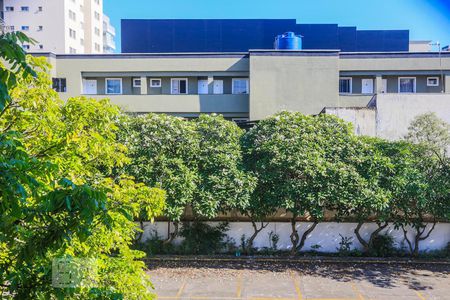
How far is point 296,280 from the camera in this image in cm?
1195

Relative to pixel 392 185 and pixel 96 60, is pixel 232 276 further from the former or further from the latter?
pixel 96 60

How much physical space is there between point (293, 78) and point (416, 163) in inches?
597

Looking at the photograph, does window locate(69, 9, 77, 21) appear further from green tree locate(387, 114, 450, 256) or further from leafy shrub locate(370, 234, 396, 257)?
leafy shrub locate(370, 234, 396, 257)

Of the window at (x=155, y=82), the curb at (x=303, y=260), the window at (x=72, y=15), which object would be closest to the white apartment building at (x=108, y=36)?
the window at (x=72, y=15)

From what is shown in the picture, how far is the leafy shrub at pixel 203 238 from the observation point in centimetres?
1430

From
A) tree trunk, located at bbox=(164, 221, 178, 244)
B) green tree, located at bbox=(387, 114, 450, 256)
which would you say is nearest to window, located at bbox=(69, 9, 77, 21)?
tree trunk, located at bbox=(164, 221, 178, 244)

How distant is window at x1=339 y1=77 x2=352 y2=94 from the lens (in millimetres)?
29031

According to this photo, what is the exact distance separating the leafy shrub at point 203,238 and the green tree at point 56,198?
7.85 m

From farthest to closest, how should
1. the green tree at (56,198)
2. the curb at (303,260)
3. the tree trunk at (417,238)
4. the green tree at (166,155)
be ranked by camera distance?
the tree trunk at (417,238), the curb at (303,260), the green tree at (166,155), the green tree at (56,198)

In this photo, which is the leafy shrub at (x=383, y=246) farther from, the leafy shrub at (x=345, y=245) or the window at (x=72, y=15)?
the window at (x=72, y=15)

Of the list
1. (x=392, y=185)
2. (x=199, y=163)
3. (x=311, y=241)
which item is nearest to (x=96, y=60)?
(x=199, y=163)

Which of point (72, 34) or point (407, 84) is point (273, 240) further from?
point (72, 34)

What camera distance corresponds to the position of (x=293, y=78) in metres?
27.6

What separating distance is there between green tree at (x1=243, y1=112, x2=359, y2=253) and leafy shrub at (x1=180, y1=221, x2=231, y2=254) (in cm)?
232
